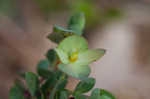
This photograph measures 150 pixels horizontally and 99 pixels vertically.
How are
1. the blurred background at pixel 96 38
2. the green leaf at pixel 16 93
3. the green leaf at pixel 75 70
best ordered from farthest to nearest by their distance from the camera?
1. the blurred background at pixel 96 38
2. the green leaf at pixel 16 93
3. the green leaf at pixel 75 70

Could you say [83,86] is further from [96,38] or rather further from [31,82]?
[96,38]

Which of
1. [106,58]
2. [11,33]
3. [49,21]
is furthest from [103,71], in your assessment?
[11,33]

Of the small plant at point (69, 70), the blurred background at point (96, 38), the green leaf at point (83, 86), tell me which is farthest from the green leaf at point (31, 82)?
the blurred background at point (96, 38)

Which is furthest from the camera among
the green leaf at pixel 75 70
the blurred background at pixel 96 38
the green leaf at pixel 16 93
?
the blurred background at pixel 96 38

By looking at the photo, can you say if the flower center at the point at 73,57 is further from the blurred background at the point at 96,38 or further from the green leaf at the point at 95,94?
the blurred background at the point at 96,38

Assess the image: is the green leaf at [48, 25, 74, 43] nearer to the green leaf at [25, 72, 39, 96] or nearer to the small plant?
the small plant
